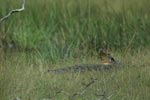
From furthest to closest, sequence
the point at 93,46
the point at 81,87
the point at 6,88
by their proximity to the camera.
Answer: the point at 93,46 < the point at 81,87 < the point at 6,88

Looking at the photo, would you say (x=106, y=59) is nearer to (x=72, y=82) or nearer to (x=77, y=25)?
(x=72, y=82)

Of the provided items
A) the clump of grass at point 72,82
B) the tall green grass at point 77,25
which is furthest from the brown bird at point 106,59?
the tall green grass at point 77,25

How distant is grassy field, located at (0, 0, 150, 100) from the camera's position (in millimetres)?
4934

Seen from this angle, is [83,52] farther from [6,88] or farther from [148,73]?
[6,88]

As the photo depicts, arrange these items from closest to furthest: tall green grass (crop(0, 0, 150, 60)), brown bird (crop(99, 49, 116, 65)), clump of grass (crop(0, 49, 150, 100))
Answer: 1. clump of grass (crop(0, 49, 150, 100))
2. brown bird (crop(99, 49, 116, 65))
3. tall green grass (crop(0, 0, 150, 60))

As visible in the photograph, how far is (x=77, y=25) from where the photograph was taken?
23.7 feet

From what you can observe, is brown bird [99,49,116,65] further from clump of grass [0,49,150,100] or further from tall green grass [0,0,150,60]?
tall green grass [0,0,150,60]

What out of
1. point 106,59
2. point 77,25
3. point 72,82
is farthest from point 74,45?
point 72,82

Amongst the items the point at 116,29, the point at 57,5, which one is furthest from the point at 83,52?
the point at 57,5

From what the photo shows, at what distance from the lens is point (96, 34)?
7148 mm

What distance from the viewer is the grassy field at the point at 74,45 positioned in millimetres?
4934

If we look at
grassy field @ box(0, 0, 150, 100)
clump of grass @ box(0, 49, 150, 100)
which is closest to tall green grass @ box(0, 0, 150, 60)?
grassy field @ box(0, 0, 150, 100)

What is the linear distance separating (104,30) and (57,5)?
0.86 metres

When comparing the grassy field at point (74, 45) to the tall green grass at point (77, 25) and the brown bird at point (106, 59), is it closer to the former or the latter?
the tall green grass at point (77, 25)
